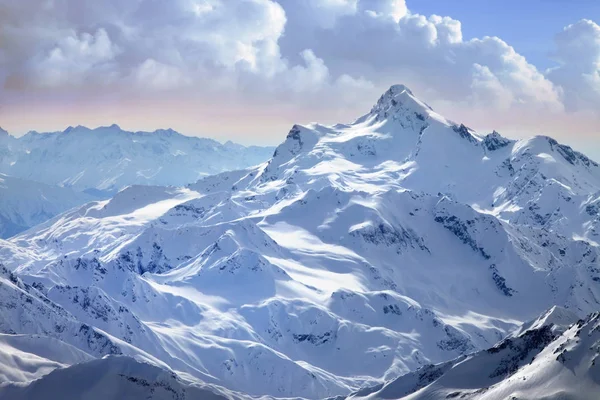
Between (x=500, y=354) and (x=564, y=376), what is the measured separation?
2599cm

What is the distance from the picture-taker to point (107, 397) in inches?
7618

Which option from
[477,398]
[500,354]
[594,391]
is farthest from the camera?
[500,354]

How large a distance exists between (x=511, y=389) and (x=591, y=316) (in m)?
24.7

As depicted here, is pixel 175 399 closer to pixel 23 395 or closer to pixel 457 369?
pixel 23 395

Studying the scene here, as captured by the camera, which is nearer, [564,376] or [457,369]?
[564,376]

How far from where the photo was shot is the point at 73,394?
638 feet

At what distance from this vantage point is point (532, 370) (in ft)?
561

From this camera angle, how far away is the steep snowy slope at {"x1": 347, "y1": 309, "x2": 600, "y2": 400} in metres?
164

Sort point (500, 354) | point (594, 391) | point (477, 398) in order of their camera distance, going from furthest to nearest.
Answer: point (500, 354)
point (477, 398)
point (594, 391)

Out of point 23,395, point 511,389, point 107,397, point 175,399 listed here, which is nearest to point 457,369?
point 511,389

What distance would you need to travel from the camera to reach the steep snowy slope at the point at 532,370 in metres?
164

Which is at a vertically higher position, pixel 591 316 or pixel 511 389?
pixel 591 316

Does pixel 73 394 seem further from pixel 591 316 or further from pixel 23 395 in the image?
pixel 591 316

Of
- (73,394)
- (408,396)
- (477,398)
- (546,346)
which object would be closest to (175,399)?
(73,394)
